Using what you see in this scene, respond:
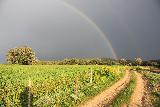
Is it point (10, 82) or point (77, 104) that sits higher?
point (10, 82)

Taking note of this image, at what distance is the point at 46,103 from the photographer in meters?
22.2

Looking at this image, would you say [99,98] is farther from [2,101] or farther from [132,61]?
[132,61]

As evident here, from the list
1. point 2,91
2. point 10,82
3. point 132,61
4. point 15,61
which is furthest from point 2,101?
point 132,61

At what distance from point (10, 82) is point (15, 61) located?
109 meters

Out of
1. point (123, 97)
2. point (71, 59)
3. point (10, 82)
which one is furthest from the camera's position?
point (71, 59)

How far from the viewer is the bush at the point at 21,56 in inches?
5231

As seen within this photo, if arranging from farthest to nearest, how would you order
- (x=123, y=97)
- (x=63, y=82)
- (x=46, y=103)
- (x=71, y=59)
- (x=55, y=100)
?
(x=71, y=59) → (x=63, y=82) → (x=123, y=97) → (x=55, y=100) → (x=46, y=103)

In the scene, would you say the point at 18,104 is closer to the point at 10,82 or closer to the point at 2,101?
the point at 2,101

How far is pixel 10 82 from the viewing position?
25.7 m

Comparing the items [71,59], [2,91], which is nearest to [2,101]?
[2,91]

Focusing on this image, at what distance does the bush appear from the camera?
133m

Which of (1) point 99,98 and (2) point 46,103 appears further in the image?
(1) point 99,98

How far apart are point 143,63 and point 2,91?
430ft

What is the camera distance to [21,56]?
133m
